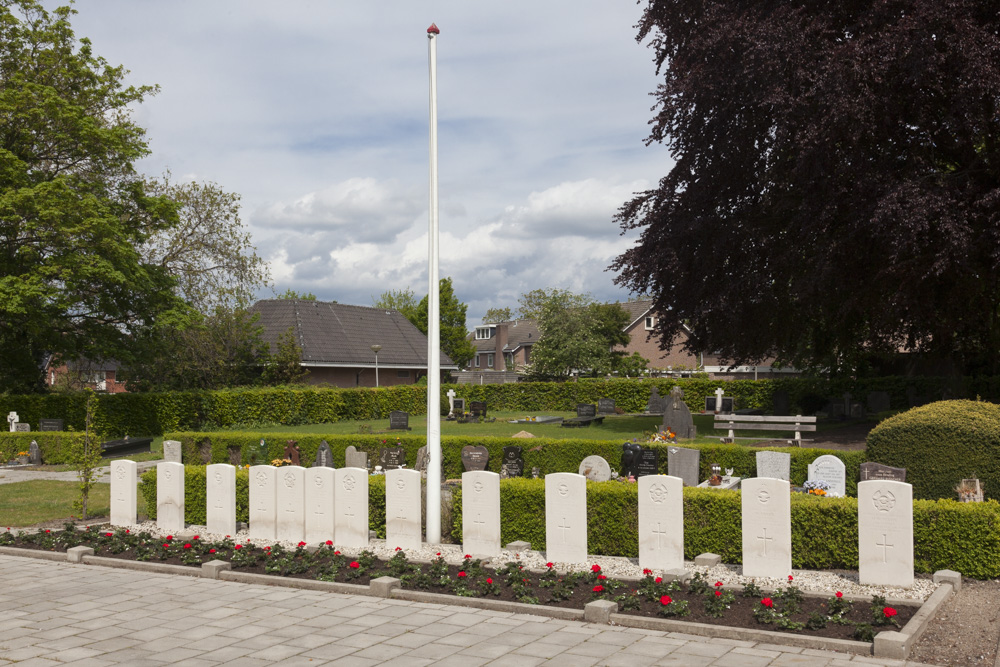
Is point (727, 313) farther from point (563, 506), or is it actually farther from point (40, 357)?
point (40, 357)

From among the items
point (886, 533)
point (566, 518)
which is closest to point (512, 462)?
point (566, 518)

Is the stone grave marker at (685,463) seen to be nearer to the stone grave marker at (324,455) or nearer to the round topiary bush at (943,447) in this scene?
the round topiary bush at (943,447)

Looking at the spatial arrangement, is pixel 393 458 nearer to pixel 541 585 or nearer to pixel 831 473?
pixel 831 473

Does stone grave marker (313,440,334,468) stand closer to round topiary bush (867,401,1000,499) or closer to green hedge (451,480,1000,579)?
green hedge (451,480,1000,579)

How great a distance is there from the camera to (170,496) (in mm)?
13109

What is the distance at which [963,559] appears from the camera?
30.2 ft

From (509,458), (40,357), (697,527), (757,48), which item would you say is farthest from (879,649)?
(40,357)

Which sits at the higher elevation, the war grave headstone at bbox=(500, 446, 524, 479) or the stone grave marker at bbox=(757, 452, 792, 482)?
the stone grave marker at bbox=(757, 452, 792, 482)

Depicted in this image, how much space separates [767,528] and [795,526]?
2.44 feet

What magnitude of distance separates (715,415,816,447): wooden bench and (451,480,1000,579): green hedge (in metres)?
13.6

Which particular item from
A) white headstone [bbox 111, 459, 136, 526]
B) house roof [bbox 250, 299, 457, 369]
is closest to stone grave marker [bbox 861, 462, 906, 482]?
white headstone [bbox 111, 459, 136, 526]

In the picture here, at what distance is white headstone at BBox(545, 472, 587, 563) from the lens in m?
10.4

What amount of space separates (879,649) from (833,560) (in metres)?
3.39

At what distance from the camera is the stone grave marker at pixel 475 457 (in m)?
18.0
